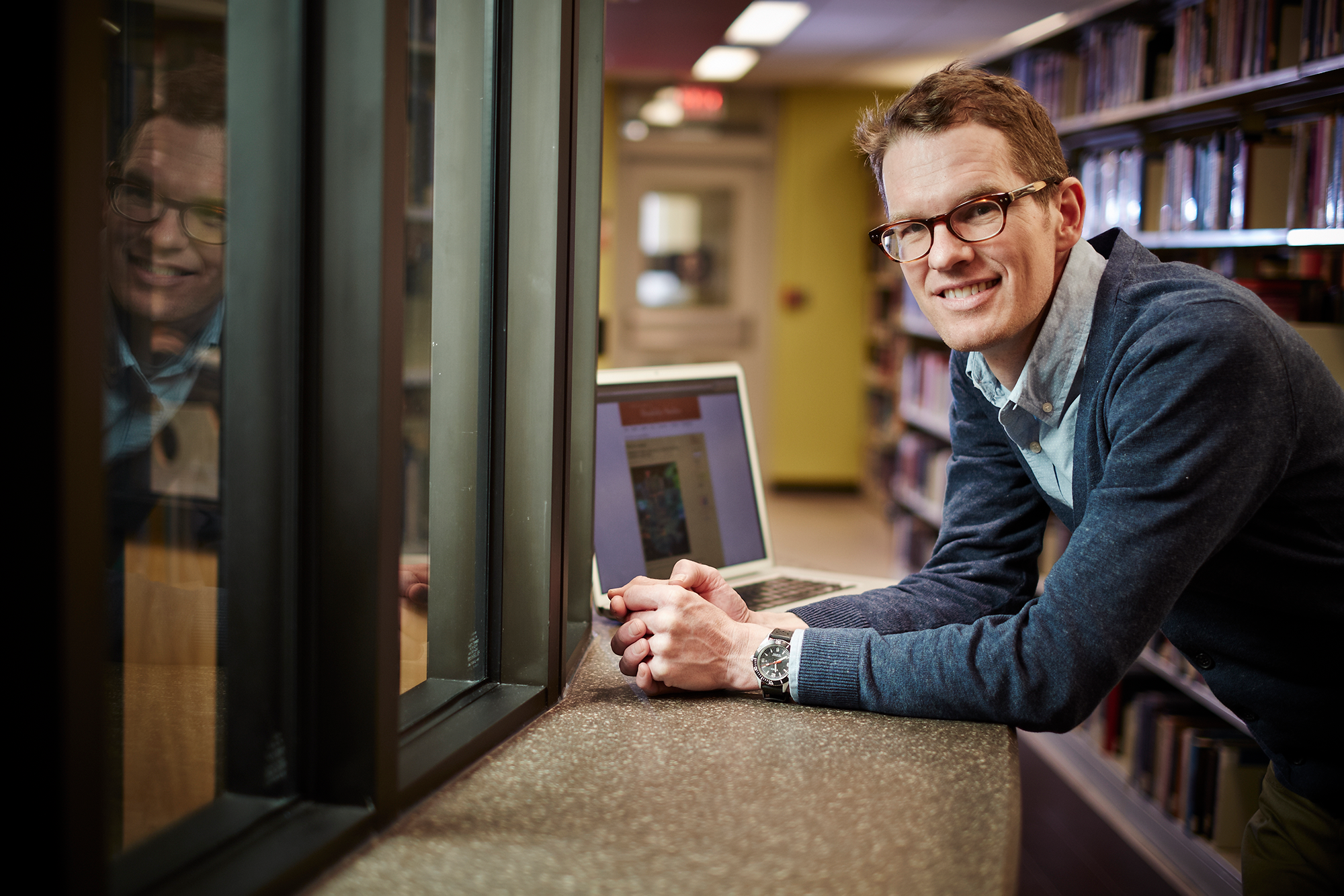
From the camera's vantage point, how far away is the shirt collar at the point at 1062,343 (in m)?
1.11

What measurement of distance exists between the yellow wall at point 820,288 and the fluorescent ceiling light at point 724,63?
695 millimetres

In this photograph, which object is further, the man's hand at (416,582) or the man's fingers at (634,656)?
the man's fingers at (634,656)

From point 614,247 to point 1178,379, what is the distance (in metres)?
6.56

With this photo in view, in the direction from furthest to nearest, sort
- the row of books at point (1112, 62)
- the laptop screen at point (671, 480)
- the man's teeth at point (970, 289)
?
the row of books at point (1112, 62), the laptop screen at point (671, 480), the man's teeth at point (970, 289)

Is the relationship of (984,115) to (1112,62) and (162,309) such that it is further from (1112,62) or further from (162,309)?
(1112,62)

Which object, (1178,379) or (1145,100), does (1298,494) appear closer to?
(1178,379)

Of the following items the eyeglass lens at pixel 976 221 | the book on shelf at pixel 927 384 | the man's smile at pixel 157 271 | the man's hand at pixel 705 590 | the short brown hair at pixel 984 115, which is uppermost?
the short brown hair at pixel 984 115

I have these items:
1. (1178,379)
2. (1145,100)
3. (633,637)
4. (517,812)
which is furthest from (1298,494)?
(1145,100)

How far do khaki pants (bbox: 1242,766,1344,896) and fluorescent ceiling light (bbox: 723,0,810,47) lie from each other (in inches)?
178

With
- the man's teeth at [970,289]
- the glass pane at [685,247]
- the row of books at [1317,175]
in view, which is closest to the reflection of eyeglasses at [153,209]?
the man's teeth at [970,289]

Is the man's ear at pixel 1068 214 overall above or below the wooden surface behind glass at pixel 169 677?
above

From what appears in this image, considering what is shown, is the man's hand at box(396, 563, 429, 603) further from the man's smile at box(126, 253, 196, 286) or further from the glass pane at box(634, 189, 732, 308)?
the glass pane at box(634, 189, 732, 308)

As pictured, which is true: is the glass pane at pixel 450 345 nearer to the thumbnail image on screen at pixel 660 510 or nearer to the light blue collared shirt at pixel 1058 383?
the thumbnail image on screen at pixel 660 510

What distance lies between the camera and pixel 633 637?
3.54ft
